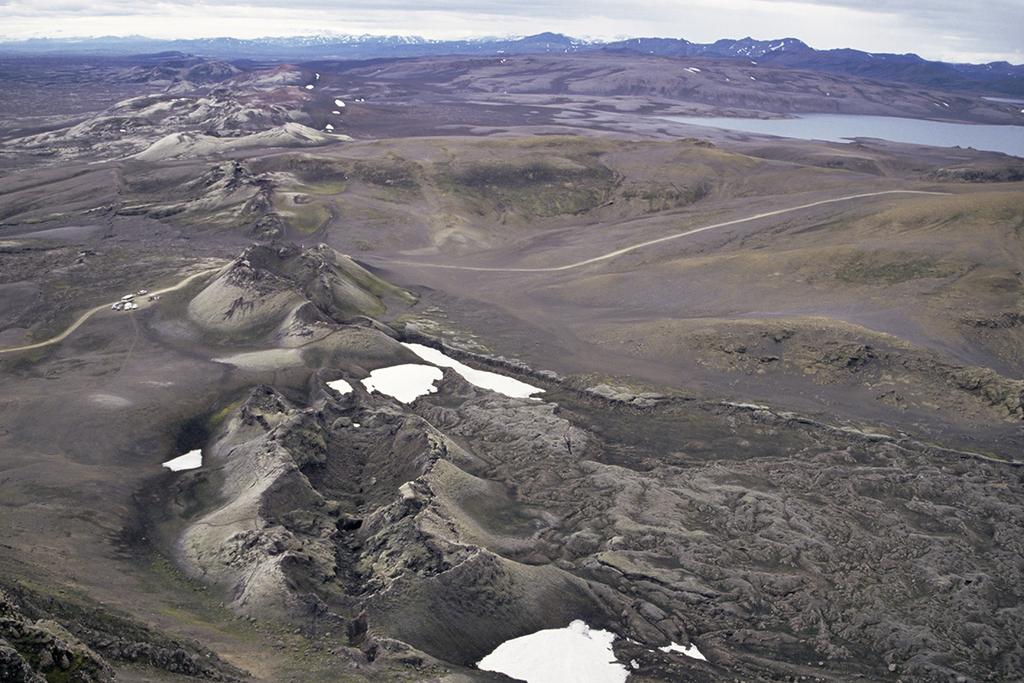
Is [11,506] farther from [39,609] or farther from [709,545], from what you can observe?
[709,545]

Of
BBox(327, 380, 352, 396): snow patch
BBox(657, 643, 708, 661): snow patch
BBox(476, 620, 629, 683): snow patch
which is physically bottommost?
BBox(657, 643, 708, 661): snow patch

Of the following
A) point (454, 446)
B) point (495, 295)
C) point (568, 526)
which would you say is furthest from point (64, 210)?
point (568, 526)

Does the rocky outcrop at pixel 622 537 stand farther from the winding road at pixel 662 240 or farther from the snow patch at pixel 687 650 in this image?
the winding road at pixel 662 240

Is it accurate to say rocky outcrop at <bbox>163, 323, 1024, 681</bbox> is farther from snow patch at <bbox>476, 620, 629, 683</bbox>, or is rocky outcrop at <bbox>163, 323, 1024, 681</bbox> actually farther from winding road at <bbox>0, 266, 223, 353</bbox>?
winding road at <bbox>0, 266, 223, 353</bbox>

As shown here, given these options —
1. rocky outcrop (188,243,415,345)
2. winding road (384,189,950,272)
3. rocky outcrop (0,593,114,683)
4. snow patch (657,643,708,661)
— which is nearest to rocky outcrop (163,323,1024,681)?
snow patch (657,643,708,661)

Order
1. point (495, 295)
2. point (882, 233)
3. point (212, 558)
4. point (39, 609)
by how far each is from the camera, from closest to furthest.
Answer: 1. point (39, 609)
2. point (212, 558)
3. point (495, 295)
4. point (882, 233)

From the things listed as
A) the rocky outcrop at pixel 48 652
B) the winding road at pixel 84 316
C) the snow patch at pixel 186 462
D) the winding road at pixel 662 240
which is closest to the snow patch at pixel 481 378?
the snow patch at pixel 186 462
